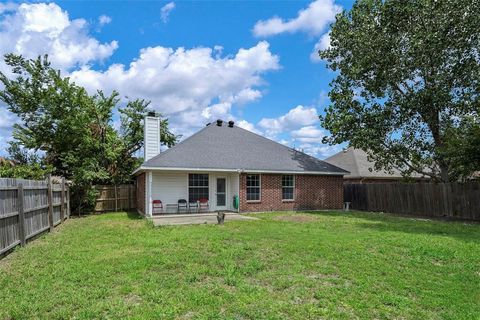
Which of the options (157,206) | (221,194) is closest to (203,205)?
(221,194)

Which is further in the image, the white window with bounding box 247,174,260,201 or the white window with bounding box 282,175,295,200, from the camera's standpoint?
the white window with bounding box 282,175,295,200

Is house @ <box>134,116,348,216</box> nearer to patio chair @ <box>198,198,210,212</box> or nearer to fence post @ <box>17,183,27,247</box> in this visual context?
patio chair @ <box>198,198,210,212</box>

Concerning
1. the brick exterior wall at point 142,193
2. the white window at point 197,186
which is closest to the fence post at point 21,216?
the brick exterior wall at point 142,193

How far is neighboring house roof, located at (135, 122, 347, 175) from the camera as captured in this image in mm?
17464

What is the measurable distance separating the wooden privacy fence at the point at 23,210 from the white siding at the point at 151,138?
692 cm

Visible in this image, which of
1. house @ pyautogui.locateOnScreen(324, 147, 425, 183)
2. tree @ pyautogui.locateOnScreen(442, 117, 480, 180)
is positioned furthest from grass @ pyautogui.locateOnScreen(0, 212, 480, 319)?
house @ pyautogui.locateOnScreen(324, 147, 425, 183)

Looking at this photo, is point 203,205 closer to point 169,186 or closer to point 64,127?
point 169,186

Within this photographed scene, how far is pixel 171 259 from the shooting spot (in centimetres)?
722

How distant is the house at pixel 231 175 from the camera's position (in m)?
17.5

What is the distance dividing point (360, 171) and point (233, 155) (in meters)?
13.4

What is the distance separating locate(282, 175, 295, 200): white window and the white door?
126 inches

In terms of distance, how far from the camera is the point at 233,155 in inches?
757

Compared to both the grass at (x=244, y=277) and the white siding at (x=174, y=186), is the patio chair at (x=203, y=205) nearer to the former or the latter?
the white siding at (x=174, y=186)

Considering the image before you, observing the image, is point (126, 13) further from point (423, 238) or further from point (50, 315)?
point (423, 238)
